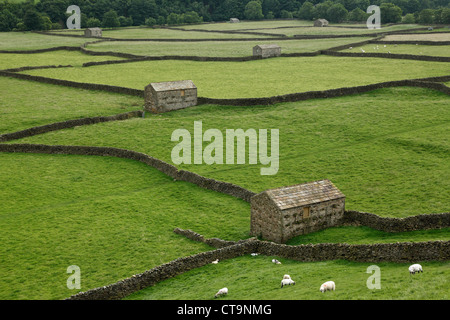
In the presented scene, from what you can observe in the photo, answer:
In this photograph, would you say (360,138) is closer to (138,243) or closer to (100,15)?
(138,243)

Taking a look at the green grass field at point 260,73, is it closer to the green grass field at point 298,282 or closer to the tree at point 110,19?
the green grass field at point 298,282

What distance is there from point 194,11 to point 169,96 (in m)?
128

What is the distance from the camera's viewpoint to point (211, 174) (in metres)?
46.7

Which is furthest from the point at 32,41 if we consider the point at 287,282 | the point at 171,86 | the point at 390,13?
the point at 287,282

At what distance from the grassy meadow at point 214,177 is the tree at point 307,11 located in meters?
98.0

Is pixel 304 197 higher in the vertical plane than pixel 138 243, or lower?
higher

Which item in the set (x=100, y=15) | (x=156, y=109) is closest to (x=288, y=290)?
(x=156, y=109)

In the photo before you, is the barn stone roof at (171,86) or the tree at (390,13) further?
the tree at (390,13)

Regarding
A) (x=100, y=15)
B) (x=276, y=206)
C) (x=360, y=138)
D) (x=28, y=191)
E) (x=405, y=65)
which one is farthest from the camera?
(x=100, y=15)

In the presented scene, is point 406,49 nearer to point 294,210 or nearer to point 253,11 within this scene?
point 294,210

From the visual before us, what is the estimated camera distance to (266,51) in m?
99.9

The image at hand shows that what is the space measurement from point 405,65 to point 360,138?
124 feet

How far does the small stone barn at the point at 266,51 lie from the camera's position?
9944cm

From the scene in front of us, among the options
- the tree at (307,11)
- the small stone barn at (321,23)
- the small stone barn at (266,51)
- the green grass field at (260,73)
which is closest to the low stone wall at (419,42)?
the green grass field at (260,73)
